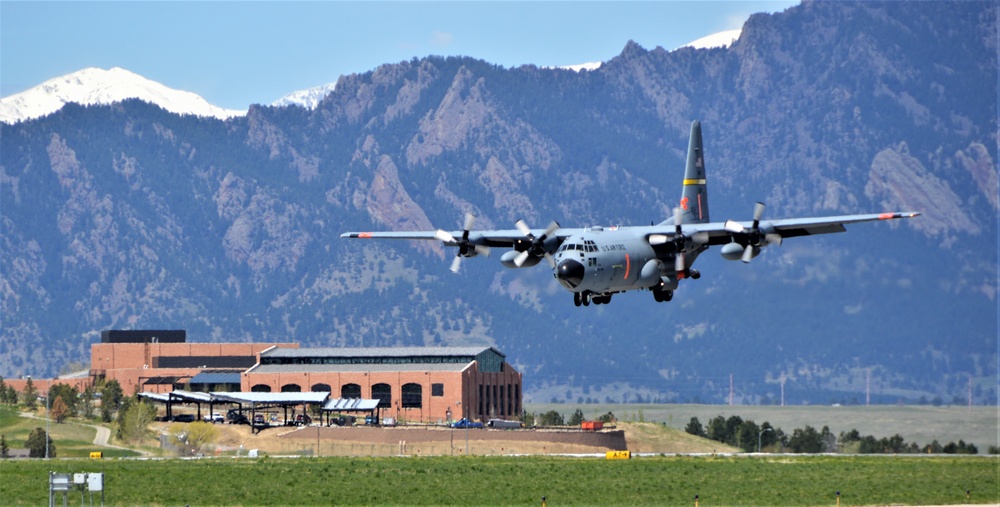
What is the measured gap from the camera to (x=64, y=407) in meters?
190

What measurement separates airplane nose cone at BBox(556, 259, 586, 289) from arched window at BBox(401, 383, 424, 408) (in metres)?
113

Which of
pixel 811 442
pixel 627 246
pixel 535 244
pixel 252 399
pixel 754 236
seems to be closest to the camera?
pixel 627 246

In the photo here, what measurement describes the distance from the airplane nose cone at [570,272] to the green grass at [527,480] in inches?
709

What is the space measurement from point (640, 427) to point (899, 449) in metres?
31.5

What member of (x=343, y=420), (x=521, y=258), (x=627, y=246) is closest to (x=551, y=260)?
(x=521, y=258)

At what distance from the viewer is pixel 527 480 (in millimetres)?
115562

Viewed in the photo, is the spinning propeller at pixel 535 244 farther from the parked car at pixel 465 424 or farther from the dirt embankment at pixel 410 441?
the parked car at pixel 465 424

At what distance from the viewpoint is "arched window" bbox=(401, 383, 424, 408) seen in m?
197

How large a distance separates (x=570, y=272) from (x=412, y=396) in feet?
377

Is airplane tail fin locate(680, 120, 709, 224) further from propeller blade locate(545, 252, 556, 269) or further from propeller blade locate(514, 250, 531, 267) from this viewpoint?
propeller blade locate(514, 250, 531, 267)

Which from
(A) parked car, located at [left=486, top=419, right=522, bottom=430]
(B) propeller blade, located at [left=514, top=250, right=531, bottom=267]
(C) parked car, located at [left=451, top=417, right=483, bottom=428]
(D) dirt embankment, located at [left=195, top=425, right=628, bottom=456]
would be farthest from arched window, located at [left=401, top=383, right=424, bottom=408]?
(B) propeller blade, located at [left=514, top=250, right=531, bottom=267]

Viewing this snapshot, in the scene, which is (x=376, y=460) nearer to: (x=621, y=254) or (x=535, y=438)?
(x=535, y=438)

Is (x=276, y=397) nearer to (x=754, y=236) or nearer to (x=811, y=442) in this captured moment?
(x=811, y=442)

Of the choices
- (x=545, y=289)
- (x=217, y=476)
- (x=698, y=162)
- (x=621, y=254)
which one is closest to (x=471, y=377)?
(x=545, y=289)
